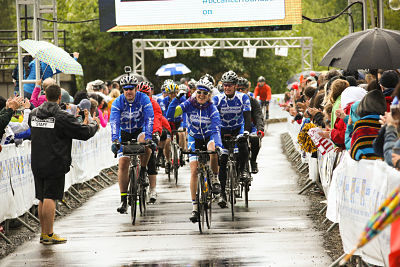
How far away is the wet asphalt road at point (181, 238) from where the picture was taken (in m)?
9.39

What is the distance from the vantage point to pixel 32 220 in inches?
513

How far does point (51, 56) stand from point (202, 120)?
4.17 metres

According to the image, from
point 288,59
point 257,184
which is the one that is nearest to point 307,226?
point 257,184

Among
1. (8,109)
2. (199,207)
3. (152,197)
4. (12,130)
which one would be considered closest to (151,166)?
(152,197)

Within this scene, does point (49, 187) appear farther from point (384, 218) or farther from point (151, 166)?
point (384, 218)

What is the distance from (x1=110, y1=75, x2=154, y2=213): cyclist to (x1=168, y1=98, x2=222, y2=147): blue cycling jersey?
82 cm

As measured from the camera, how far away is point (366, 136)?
8.80 metres

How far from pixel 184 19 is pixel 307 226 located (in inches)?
601

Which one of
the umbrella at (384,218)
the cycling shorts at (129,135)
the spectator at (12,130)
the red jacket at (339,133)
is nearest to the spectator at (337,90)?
the red jacket at (339,133)

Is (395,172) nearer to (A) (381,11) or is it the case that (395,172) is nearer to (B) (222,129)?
(B) (222,129)

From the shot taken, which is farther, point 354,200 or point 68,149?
point 68,149

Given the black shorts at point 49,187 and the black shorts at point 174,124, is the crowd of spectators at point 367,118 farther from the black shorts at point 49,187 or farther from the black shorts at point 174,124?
the black shorts at point 174,124

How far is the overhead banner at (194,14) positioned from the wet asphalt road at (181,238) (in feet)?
36.2

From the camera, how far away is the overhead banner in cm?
2584
